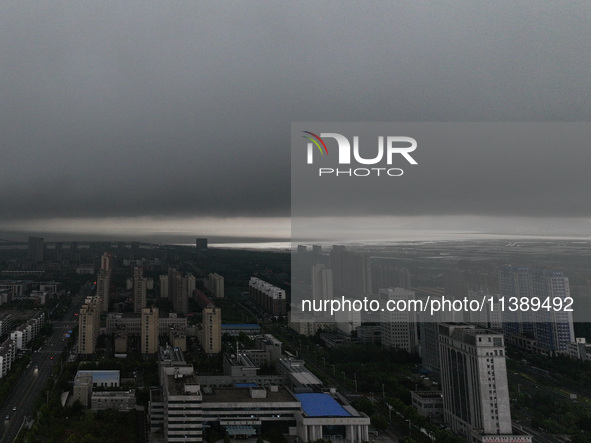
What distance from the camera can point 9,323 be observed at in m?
10.4

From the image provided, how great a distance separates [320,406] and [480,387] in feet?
5.62

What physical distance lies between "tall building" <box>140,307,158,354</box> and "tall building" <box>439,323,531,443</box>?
5.82m

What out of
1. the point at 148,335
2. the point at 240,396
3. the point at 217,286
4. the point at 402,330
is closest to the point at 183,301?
the point at 217,286

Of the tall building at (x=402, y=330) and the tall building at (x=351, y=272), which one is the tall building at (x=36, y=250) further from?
the tall building at (x=351, y=272)

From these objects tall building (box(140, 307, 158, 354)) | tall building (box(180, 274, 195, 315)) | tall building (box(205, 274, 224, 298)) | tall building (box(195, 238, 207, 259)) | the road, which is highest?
tall building (box(195, 238, 207, 259))

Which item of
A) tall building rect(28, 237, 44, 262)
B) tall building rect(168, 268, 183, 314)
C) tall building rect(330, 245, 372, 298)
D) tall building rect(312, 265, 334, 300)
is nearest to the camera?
tall building rect(312, 265, 334, 300)

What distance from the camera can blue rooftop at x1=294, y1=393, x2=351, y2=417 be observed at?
466 centimetres

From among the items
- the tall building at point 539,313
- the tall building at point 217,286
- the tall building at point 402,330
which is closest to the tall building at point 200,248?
the tall building at point 217,286

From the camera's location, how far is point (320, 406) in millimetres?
4902

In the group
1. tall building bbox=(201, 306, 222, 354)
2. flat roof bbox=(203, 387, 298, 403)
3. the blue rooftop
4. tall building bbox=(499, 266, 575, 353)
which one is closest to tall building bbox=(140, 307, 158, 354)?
tall building bbox=(201, 306, 222, 354)

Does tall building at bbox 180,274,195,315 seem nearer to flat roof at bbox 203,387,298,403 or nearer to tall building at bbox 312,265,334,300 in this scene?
flat roof at bbox 203,387,298,403

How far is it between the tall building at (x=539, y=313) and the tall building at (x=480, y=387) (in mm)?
1684

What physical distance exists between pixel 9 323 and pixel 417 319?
30.8ft

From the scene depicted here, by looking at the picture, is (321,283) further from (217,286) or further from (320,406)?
(217,286)
